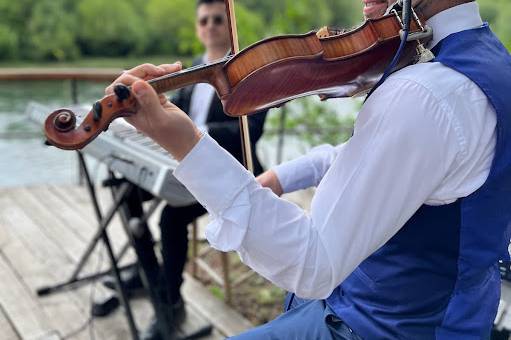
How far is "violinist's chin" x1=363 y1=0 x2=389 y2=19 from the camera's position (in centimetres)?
96

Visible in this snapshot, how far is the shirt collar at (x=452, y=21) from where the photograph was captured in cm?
87

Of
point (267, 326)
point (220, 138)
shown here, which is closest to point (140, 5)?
point (220, 138)

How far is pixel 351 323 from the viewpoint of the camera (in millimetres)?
976

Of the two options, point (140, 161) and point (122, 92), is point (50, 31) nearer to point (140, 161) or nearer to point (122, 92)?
point (140, 161)

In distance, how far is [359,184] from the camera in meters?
0.75

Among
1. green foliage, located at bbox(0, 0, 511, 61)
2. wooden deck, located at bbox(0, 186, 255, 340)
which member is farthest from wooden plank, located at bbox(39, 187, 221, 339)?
green foliage, located at bbox(0, 0, 511, 61)

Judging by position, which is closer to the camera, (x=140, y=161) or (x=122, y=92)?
(x=122, y=92)

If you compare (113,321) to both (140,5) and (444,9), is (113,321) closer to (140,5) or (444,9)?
(444,9)

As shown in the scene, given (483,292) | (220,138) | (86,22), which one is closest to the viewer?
(483,292)

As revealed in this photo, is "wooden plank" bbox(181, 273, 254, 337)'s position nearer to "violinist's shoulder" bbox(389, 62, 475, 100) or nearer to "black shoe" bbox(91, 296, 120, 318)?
"black shoe" bbox(91, 296, 120, 318)

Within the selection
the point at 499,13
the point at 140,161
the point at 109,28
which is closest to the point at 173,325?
the point at 140,161

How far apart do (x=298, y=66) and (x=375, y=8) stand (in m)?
0.23

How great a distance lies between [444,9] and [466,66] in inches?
5.0

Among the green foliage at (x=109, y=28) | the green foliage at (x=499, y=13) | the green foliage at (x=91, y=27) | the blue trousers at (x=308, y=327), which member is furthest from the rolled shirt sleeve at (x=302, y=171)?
the green foliage at (x=109, y=28)
